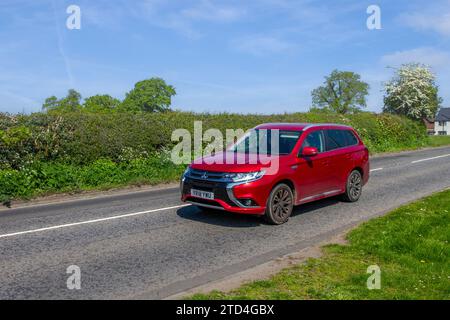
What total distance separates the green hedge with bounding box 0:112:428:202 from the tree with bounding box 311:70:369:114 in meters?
74.1

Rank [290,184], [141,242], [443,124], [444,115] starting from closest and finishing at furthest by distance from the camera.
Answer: [141,242], [290,184], [443,124], [444,115]

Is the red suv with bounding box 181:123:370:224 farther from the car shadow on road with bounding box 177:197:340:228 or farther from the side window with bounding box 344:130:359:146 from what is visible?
the car shadow on road with bounding box 177:197:340:228

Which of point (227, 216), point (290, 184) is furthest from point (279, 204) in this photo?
point (227, 216)

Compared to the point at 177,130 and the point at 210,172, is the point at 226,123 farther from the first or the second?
the point at 210,172

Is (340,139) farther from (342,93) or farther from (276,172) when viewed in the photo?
(342,93)

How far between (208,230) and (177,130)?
28.3ft

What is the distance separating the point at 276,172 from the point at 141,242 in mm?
2649

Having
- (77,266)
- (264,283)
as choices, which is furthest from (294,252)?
(77,266)

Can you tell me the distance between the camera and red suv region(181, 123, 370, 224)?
7117 millimetres

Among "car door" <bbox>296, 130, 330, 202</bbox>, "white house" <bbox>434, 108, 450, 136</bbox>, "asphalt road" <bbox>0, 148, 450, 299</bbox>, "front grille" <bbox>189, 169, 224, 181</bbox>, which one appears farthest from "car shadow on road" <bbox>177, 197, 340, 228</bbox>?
"white house" <bbox>434, 108, 450, 136</bbox>

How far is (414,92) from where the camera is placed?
4869cm

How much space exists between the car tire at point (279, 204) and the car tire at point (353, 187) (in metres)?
2.35

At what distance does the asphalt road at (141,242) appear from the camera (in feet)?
16.1
